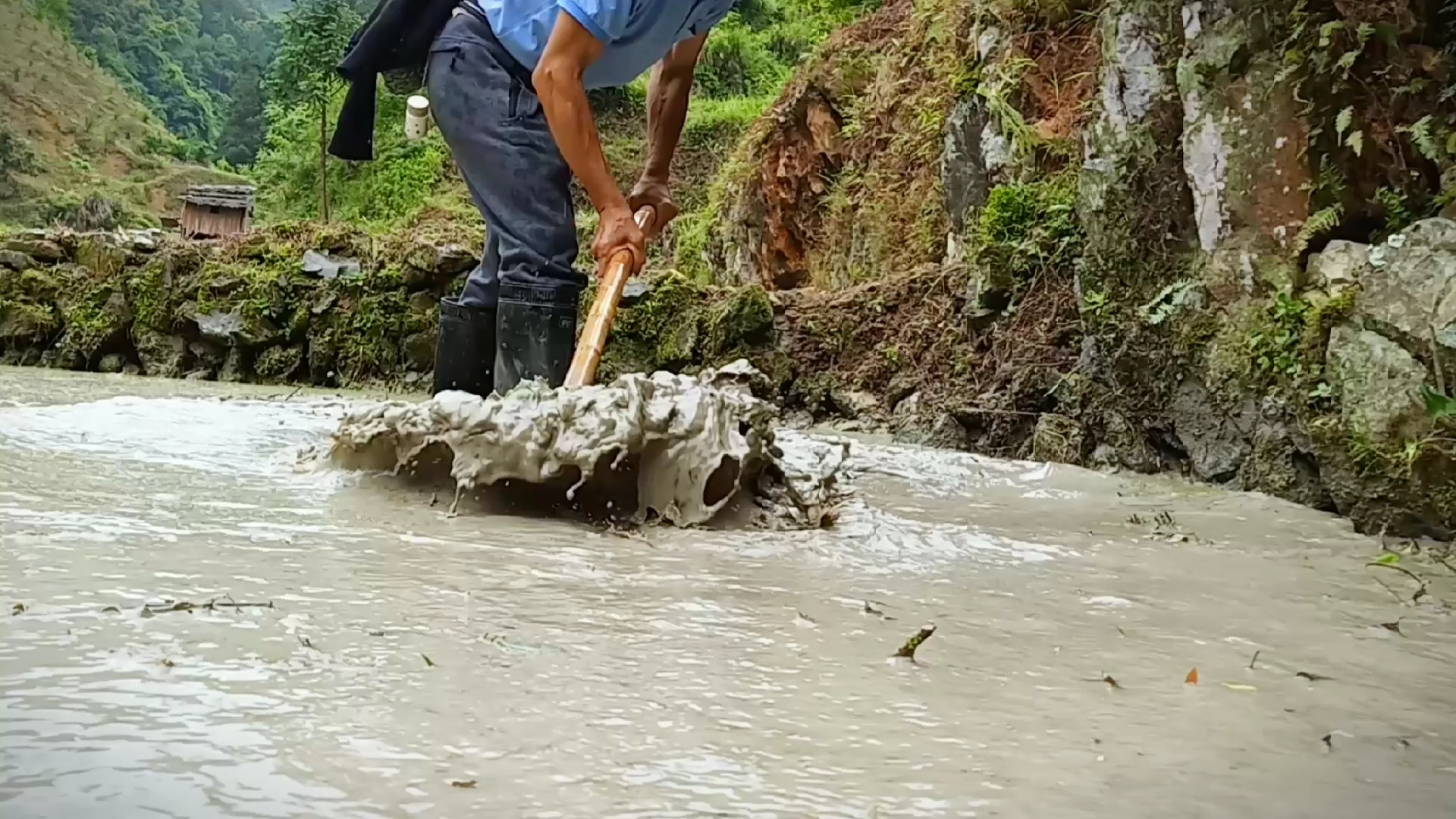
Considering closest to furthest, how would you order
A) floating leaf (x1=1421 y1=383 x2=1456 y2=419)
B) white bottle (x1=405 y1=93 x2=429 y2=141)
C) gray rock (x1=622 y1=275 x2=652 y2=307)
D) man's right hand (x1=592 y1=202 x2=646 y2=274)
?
floating leaf (x1=1421 y1=383 x2=1456 y2=419) → man's right hand (x1=592 y1=202 x2=646 y2=274) → white bottle (x1=405 y1=93 x2=429 y2=141) → gray rock (x1=622 y1=275 x2=652 y2=307)

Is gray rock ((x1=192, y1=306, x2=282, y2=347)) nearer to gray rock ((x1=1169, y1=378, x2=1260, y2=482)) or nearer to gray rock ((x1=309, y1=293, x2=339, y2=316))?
gray rock ((x1=309, y1=293, x2=339, y2=316))

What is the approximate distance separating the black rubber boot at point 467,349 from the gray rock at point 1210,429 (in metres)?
2.13

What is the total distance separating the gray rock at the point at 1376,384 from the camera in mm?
2369

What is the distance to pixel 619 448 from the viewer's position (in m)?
1.93

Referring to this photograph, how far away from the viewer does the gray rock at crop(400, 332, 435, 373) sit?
20.3 feet

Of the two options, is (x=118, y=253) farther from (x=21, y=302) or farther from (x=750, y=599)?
(x=750, y=599)

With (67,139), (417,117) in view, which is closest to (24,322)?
(417,117)

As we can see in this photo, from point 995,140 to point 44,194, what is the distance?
95.5ft

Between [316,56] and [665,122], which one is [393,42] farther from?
[316,56]

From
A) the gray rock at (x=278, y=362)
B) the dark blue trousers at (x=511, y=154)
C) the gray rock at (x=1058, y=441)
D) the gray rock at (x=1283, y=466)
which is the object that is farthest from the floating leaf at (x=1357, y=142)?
the gray rock at (x=278, y=362)

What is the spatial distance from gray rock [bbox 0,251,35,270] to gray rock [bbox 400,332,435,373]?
2558 mm

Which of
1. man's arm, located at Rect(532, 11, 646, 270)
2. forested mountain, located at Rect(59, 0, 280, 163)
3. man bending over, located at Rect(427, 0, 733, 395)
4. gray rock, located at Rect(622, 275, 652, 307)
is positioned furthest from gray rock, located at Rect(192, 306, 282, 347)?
forested mountain, located at Rect(59, 0, 280, 163)

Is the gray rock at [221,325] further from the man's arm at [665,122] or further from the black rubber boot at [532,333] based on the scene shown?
the black rubber boot at [532,333]

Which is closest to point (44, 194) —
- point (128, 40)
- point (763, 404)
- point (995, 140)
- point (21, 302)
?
point (128, 40)
